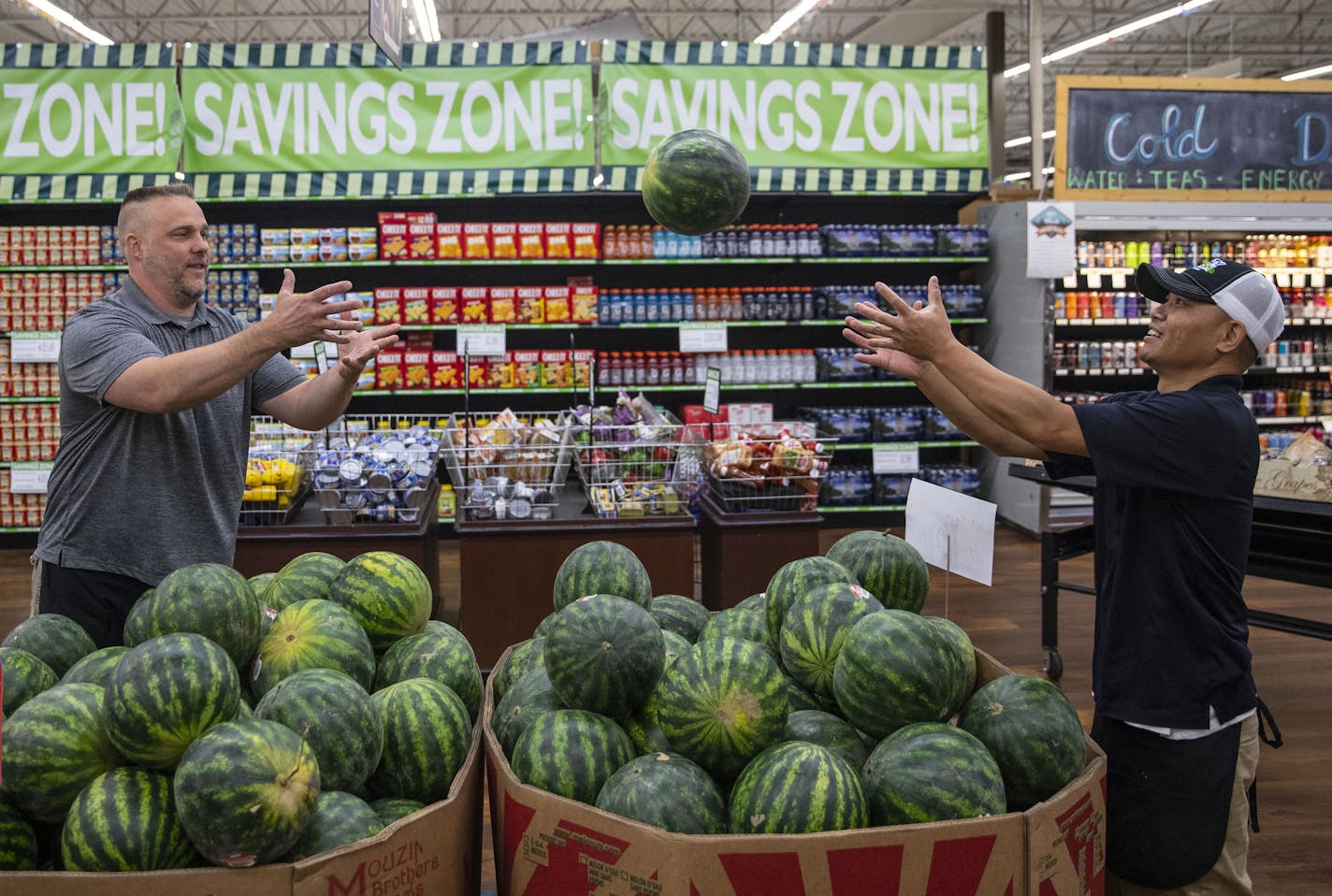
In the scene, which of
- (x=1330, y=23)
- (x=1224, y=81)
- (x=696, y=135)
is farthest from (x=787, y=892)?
(x=1330, y=23)

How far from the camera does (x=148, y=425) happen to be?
2.12m

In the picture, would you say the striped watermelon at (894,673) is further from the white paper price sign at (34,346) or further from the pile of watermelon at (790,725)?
the white paper price sign at (34,346)

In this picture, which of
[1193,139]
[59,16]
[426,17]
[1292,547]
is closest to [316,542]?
[1292,547]

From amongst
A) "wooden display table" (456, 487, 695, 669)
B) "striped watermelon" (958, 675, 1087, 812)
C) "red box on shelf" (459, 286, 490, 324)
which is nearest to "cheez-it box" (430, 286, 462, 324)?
"red box on shelf" (459, 286, 490, 324)

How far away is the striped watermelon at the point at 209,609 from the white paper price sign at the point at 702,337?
199 inches

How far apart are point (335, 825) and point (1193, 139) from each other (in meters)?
7.42

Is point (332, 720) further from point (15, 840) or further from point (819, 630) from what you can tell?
point (819, 630)

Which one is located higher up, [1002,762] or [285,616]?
[285,616]

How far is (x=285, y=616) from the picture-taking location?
146 cm

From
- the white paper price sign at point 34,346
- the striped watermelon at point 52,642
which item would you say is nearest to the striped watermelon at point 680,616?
the striped watermelon at point 52,642

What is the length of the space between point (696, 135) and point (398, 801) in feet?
→ 4.48

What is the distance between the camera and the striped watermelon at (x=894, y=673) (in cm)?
128

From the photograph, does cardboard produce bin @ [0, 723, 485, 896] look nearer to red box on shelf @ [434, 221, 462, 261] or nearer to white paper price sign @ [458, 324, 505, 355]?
white paper price sign @ [458, 324, 505, 355]

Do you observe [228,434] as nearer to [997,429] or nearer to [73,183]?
[997,429]
